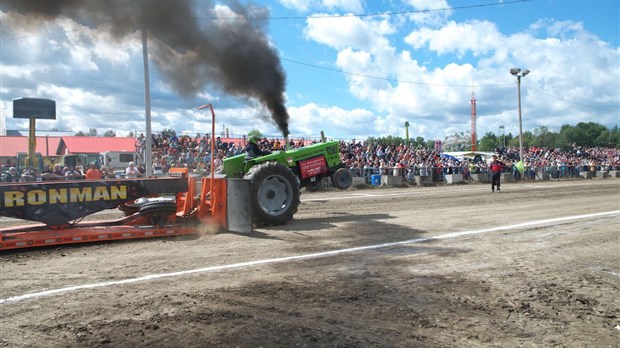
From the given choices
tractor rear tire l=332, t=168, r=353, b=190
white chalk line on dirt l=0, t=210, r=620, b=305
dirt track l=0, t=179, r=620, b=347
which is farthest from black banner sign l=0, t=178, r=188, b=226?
tractor rear tire l=332, t=168, r=353, b=190

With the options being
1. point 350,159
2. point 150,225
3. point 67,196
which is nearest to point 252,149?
point 150,225

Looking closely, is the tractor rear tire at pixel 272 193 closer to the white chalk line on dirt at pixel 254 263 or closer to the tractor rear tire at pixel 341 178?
the tractor rear tire at pixel 341 178

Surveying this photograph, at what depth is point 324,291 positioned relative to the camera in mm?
4625

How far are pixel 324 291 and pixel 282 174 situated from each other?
405 cm

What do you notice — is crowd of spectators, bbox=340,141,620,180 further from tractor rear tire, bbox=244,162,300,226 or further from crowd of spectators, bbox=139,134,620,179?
tractor rear tire, bbox=244,162,300,226

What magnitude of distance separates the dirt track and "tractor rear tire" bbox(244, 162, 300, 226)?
35 cm

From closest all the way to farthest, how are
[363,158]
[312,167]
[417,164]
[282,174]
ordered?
[282,174] < [312,167] < [363,158] < [417,164]

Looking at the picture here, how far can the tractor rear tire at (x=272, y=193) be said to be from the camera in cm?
816

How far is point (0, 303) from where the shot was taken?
4258 millimetres

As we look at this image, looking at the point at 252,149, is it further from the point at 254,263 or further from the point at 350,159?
the point at 350,159

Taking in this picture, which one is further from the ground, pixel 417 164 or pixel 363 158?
pixel 363 158

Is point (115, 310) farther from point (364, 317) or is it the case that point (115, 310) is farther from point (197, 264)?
point (364, 317)

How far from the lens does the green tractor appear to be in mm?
8250

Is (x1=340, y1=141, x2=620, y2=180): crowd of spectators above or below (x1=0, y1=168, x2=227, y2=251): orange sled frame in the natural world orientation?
above
